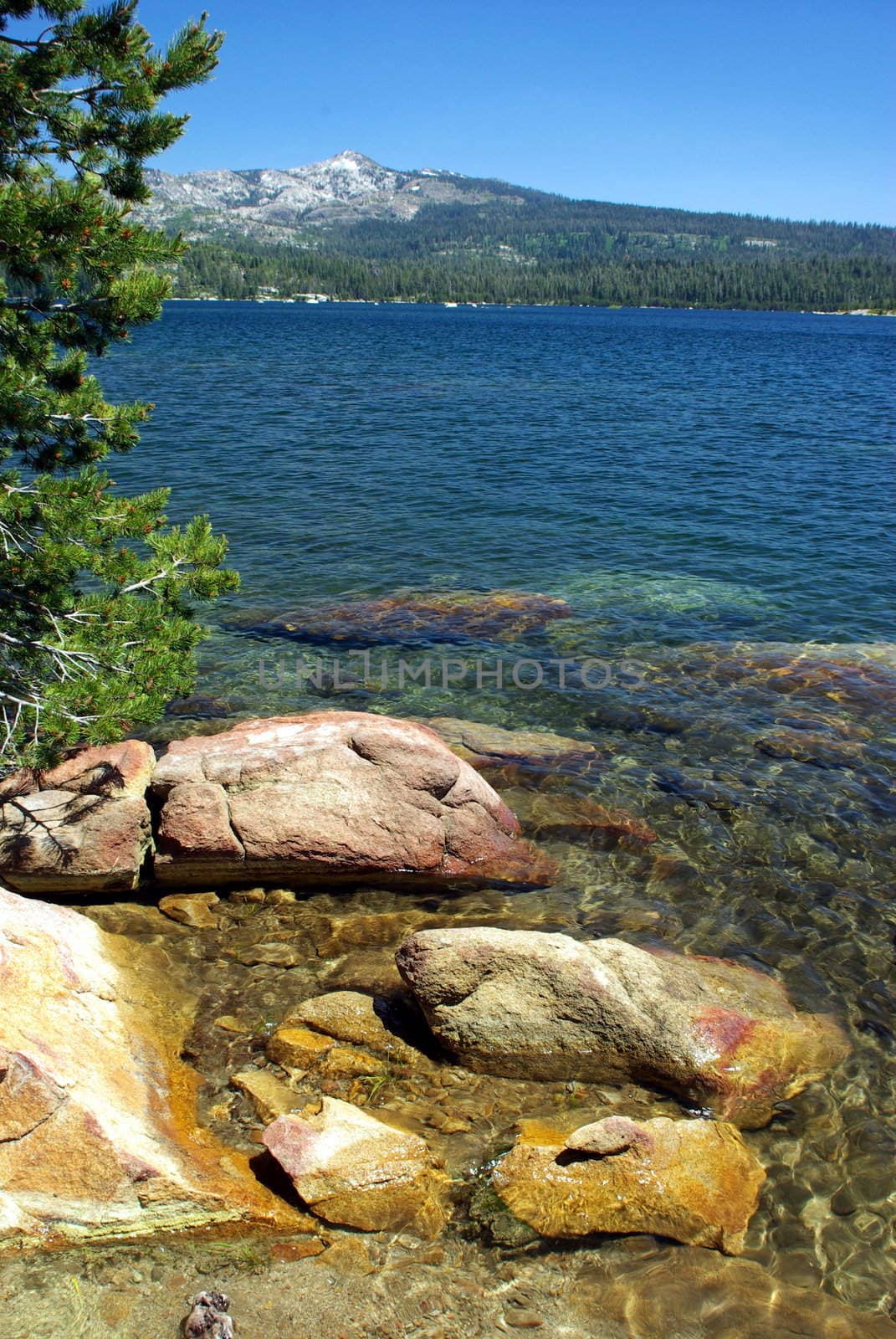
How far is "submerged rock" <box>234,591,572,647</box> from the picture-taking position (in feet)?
53.3

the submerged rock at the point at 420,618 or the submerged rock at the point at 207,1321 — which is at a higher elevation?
the submerged rock at the point at 420,618

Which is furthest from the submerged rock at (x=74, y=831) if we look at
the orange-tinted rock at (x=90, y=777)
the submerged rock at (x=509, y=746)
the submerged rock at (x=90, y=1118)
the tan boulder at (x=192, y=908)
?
the submerged rock at (x=509, y=746)

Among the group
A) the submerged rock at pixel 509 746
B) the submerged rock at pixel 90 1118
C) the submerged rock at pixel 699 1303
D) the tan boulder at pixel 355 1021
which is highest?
the submerged rock at pixel 509 746

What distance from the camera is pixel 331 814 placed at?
918cm

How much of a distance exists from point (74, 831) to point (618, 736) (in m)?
7.32

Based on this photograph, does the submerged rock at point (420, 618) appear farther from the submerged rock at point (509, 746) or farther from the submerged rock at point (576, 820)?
the submerged rock at point (576, 820)

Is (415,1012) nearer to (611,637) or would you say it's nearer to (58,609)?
(58,609)

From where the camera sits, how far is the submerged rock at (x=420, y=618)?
16250 mm

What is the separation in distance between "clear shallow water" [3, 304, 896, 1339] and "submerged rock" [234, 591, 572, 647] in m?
0.48

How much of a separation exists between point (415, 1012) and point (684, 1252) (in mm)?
2654

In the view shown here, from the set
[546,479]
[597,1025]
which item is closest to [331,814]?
[597,1025]

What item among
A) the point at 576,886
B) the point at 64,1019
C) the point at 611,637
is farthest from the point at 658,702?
the point at 64,1019

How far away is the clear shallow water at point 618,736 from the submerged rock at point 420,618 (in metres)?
0.48

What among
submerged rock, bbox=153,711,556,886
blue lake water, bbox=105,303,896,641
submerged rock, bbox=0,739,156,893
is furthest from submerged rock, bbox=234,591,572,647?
submerged rock, bbox=0,739,156,893
